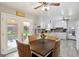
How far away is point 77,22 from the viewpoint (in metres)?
1.42

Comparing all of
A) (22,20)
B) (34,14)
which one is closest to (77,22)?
(34,14)

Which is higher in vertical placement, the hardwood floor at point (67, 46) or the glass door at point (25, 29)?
the glass door at point (25, 29)

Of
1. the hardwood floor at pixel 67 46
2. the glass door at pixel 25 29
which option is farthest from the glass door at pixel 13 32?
the hardwood floor at pixel 67 46

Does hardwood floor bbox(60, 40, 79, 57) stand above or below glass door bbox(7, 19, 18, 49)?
below

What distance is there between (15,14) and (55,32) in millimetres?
588

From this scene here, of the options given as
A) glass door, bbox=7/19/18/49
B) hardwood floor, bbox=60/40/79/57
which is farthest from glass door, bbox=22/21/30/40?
hardwood floor, bbox=60/40/79/57

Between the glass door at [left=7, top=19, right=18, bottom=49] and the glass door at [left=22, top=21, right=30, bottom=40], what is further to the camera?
the glass door at [left=22, top=21, right=30, bottom=40]

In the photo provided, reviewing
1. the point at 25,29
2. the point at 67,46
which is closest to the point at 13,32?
the point at 25,29

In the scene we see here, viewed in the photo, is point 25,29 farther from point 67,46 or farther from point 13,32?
point 67,46

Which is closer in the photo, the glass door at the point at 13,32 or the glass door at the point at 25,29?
the glass door at the point at 13,32

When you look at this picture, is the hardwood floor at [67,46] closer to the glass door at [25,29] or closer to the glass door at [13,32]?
the glass door at [25,29]

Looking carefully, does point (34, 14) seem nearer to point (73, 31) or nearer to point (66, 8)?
point (66, 8)

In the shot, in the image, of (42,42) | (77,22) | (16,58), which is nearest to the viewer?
(16,58)

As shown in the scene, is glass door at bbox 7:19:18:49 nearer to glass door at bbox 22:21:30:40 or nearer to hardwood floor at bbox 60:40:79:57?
glass door at bbox 22:21:30:40
